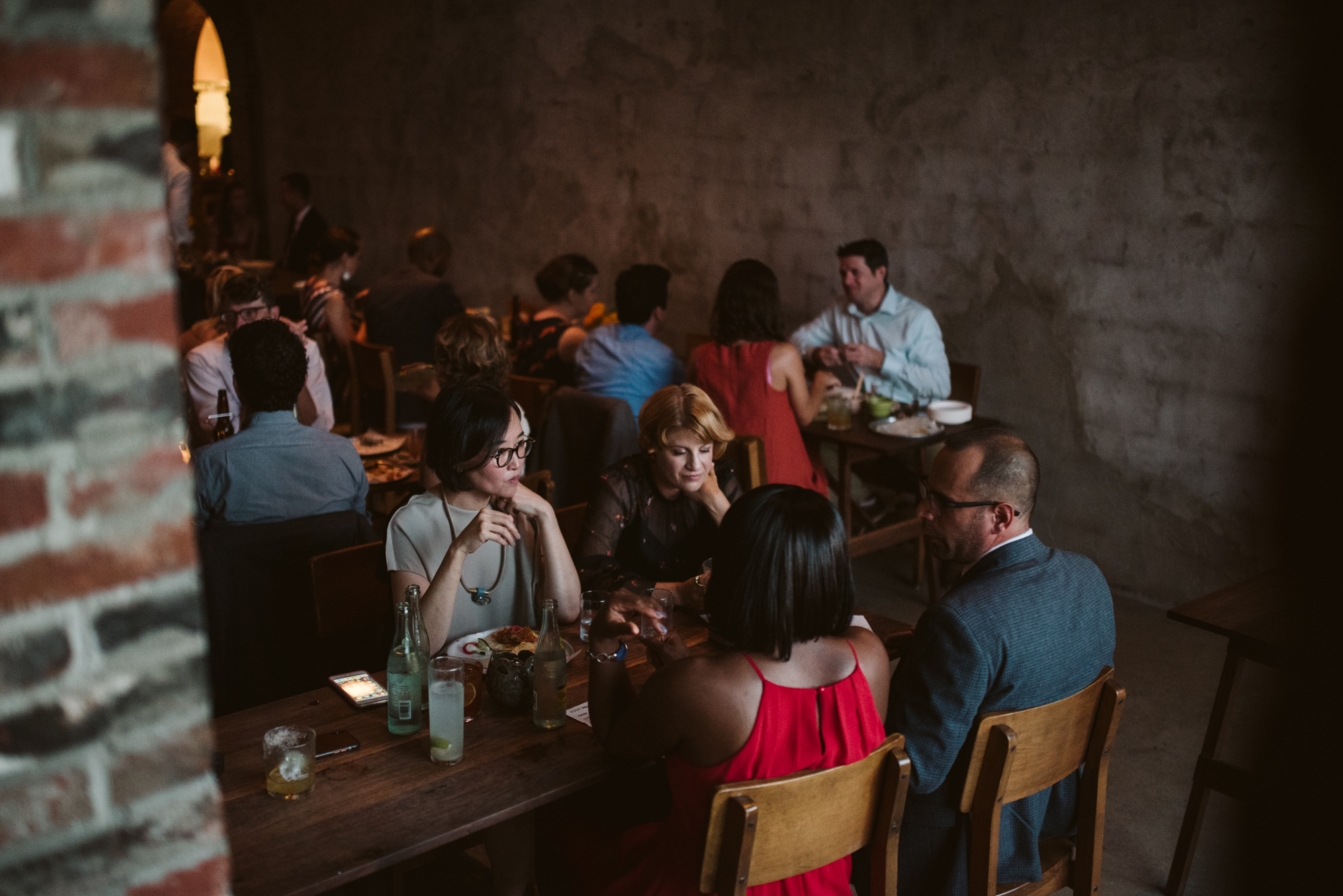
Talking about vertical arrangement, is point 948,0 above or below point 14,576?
above

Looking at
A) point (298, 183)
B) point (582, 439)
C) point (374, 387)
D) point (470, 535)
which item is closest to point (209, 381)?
point (374, 387)

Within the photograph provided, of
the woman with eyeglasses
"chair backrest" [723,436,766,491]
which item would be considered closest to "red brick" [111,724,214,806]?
the woman with eyeglasses

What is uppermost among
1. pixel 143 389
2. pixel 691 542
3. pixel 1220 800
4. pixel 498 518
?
pixel 143 389

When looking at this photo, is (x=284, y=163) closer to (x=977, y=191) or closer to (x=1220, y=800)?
(x=977, y=191)

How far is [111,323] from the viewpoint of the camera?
2.79 feet

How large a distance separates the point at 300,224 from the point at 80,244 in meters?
8.99

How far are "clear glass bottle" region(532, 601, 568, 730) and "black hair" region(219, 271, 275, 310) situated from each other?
2754 millimetres

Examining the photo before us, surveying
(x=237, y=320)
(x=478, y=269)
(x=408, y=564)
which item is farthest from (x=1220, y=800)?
(x=478, y=269)

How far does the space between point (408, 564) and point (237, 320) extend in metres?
2.19

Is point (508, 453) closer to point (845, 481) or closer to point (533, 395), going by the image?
point (533, 395)

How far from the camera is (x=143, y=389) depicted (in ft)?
2.88

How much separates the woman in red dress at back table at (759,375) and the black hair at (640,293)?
16.4 inches

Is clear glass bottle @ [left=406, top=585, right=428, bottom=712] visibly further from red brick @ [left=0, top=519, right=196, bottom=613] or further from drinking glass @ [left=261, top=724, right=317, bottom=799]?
red brick @ [left=0, top=519, right=196, bottom=613]

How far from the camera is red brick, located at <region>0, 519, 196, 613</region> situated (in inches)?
33.0
